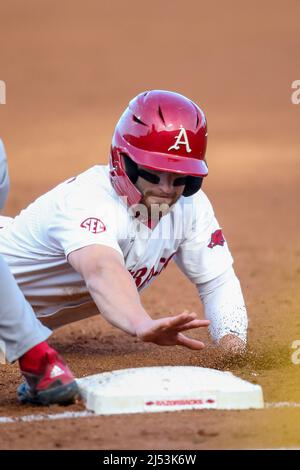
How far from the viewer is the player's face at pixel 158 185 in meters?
5.37

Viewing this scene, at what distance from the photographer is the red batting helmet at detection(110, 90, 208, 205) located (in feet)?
17.5

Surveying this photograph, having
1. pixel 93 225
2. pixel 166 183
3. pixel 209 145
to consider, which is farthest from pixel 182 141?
pixel 209 145

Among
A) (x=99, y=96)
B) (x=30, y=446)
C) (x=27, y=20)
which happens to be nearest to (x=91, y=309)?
(x=30, y=446)

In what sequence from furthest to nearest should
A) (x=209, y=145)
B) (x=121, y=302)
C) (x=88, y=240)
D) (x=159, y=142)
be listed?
(x=209, y=145) → (x=159, y=142) → (x=88, y=240) → (x=121, y=302)

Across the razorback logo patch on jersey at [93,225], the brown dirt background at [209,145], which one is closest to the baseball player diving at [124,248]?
the razorback logo patch on jersey at [93,225]

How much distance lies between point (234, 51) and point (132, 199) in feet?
59.1

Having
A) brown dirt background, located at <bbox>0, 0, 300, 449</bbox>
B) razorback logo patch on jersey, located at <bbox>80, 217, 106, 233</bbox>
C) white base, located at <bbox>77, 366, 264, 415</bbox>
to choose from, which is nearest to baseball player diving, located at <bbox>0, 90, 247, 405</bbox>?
razorback logo patch on jersey, located at <bbox>80, 217, 106, 233</bbox>

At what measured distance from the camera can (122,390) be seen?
4.67 metres

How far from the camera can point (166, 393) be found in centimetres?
467

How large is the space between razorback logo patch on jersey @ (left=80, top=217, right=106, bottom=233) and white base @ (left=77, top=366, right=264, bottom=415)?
0.77 meters

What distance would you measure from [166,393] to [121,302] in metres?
0.49

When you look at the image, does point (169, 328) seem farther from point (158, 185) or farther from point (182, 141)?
point (182, 141)

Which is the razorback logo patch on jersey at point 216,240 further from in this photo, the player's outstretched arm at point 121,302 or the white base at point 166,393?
the white base at point 166,393
